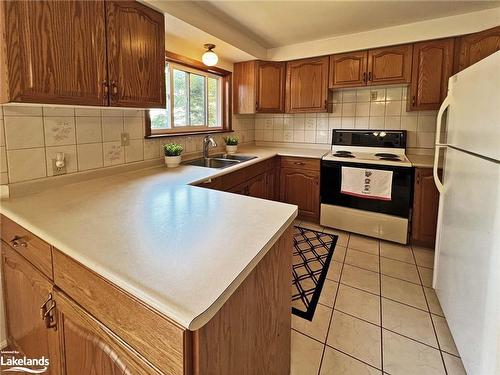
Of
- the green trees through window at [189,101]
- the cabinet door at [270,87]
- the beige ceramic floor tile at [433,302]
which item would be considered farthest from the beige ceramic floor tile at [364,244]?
the green trees through window at [189,101]

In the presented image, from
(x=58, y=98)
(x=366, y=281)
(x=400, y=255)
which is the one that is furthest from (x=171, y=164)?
(x=400, y=255)

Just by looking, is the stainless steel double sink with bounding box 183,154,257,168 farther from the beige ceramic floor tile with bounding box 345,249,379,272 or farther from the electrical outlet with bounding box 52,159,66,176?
the beige ceramic floor tile with bounding box 345,249,379,272

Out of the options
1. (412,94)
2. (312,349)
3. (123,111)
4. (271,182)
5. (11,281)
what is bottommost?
(312,349)

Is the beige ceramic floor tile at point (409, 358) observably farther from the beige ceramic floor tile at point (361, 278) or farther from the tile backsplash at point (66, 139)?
the tile backsplash at point (66, 139)

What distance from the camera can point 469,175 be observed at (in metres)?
1.34

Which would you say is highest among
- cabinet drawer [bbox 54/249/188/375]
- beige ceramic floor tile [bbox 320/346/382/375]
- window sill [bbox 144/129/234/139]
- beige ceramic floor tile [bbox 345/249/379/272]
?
window sill [bbox 144/129/234/139]

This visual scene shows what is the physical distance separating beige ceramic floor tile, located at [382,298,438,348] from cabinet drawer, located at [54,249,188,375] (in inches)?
60.6

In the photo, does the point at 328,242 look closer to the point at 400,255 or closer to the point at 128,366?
the point at 400,255

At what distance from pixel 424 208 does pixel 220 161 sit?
2041 millimetres

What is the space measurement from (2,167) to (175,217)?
3.25ft

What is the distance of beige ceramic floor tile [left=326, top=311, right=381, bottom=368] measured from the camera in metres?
1.48

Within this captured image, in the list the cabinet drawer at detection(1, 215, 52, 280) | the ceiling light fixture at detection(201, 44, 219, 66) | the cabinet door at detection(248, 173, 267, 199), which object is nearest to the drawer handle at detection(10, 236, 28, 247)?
the cabinet drawer at detection(1, 215, 52, 280)

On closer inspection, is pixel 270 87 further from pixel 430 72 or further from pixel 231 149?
pixel 430 72

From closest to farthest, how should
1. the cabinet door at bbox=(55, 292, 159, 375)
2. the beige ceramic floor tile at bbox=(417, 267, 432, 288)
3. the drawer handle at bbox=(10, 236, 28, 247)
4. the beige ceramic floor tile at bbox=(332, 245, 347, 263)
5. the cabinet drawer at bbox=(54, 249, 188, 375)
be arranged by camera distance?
the cabinet drawer at bbox=(54, 249, 188, 375)
the cabinet door at bbox=(55, 292, 159, 375)
the drawer handle at bbox=(10, 236, 28, 247)
the beige ceramic floor tile at bbox=(417, 267, 432, 288)
the beige ceramic floor tile at bbox=(332, 245, 347, 263)
